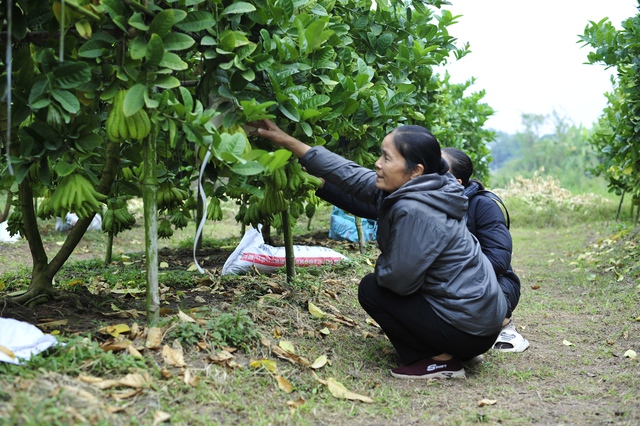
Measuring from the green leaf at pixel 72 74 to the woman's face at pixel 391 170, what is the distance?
4.45ft

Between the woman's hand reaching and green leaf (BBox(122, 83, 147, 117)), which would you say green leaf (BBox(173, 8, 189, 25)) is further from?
the woman's hand reaching

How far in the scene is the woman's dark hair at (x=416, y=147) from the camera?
302cm

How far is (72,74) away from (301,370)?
1590 millimetres

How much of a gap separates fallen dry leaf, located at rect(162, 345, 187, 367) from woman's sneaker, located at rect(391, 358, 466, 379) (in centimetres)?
110

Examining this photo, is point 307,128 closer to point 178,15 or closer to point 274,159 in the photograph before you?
point 274,159

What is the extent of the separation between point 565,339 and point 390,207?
186 centimetres

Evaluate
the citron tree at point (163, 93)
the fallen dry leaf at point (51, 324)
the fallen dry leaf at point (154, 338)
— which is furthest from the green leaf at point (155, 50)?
the fallen dry leaf at point (51, 324)

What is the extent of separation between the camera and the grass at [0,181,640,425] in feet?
7.41

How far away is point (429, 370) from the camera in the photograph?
3.16 m

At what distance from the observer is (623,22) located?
18.0 ft

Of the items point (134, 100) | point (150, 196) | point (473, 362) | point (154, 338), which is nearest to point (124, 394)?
point (154, 338)

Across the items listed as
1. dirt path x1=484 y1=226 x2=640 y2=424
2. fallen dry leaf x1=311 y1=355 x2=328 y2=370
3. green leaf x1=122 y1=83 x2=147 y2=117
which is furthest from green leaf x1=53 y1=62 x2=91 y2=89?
dirt path x1=484 y1=226 x2=640 y2=424

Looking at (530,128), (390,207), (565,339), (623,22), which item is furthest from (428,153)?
(530,128)

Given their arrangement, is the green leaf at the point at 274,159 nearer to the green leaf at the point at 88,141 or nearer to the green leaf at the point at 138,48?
the green leaf at the point at 138,48
